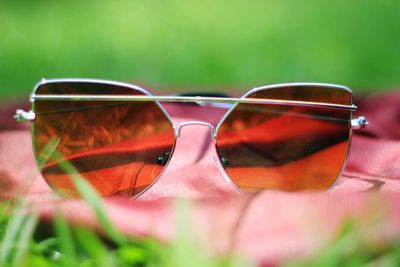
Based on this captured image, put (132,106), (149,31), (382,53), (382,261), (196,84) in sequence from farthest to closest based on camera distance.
Answer: (149,31)
(382,53)
(196,84)
(132,106)
(382,261)

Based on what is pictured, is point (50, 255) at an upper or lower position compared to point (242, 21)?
lower

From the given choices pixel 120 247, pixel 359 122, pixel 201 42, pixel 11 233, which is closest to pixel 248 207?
pixel 120 247

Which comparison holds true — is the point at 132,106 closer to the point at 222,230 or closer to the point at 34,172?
the point at 34,172

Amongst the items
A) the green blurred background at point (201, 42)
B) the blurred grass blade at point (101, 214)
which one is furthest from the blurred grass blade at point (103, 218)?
the green blurred background at point (201, 42)

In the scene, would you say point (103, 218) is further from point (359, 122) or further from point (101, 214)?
point (359, 122)

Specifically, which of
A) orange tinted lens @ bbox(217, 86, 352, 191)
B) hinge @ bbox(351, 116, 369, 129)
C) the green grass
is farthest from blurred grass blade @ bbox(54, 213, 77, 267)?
hinge @ bbox(351, 116, 369, 129)

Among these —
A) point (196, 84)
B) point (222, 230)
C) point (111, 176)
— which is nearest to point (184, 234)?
point (222, 230)

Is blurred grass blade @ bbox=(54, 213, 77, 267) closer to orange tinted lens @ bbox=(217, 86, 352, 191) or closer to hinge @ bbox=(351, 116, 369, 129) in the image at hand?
orange tinted lens @ bbox=(217, 86, 352, 191)
